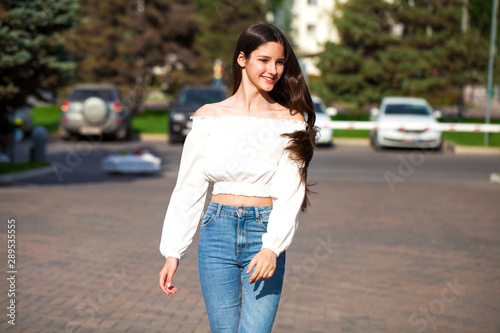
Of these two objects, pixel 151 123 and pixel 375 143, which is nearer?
pixel 375 143

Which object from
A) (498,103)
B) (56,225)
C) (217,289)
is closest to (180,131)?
(56,225)

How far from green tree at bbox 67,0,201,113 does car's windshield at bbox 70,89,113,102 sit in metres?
14.1

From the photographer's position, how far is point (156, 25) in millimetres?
37812

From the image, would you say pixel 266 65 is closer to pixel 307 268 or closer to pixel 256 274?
pixel 256 274

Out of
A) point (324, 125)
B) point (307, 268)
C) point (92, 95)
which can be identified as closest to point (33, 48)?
point (307, 268)

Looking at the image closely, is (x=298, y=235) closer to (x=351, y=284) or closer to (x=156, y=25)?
(x=351, y=284)

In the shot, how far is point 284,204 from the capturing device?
8.65 feet

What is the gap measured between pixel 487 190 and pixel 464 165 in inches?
194

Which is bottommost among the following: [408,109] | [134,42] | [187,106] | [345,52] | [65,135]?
[65,135]

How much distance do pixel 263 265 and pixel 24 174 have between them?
11.9m

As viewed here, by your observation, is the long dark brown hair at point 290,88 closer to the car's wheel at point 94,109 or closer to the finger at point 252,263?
the finger at point 252,263

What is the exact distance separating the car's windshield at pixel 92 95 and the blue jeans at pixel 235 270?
20515 mm

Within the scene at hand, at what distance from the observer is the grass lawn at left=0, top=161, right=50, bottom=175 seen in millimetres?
13734

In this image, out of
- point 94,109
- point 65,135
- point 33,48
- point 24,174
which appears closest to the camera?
point 33,48
